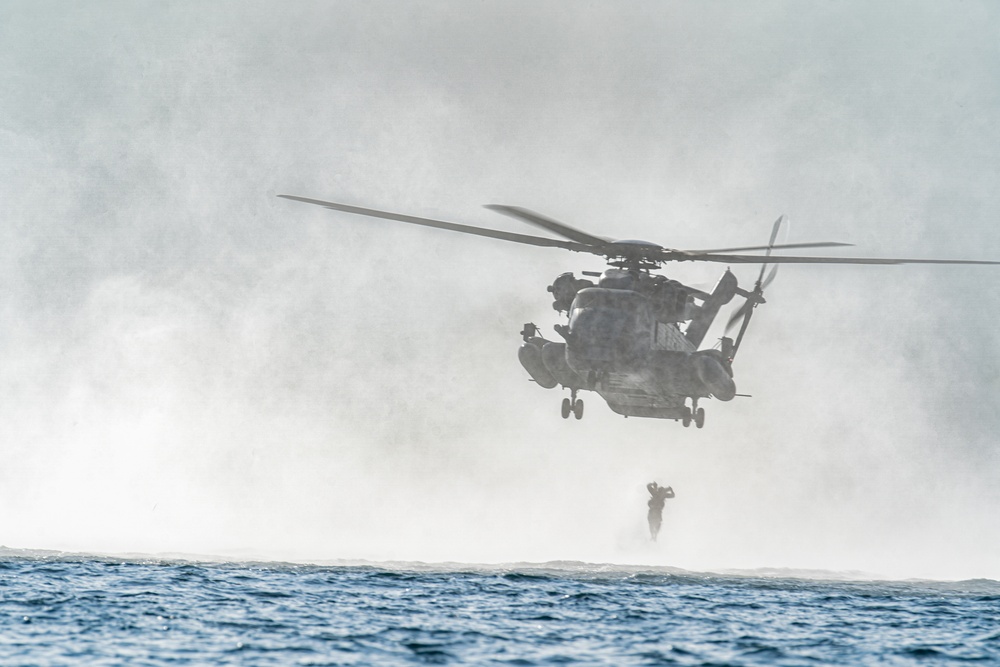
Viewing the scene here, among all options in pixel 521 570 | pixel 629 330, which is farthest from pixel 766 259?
pixel 521 570

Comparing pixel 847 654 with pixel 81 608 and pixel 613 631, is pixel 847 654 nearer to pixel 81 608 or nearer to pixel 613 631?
pixel 613 631

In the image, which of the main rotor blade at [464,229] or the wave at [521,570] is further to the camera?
the wave at [521,570]

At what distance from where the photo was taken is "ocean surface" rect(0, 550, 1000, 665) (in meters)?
20.9

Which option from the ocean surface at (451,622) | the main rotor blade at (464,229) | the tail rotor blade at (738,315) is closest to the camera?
the ocean surface at (451,622)

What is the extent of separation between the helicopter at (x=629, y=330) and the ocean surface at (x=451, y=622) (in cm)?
795

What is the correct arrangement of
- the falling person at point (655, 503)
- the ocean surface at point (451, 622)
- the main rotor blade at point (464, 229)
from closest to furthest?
1. the ocean surface at point (451, 622)
2. the main rotor blade at point (464, 229)
3. the falling person at point (655, 503)

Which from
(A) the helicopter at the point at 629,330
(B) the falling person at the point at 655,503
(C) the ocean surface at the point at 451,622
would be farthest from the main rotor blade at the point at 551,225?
(B) the falling person at the point at 655,503

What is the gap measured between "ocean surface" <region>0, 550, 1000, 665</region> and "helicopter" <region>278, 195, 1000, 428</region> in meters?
Result: 7.95

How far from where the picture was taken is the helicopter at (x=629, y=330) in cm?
3884

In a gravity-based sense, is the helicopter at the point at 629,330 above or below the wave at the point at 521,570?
above

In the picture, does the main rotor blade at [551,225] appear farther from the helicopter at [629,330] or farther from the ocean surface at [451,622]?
the ocean surface at [451,622]

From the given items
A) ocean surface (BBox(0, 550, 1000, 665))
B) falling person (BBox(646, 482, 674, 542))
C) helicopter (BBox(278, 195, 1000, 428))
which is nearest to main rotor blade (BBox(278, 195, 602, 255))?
helicopter (BBox(278, 195, 1000, 428))

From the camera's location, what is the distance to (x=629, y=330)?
38844 mm

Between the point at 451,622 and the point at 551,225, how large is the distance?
18.3m
